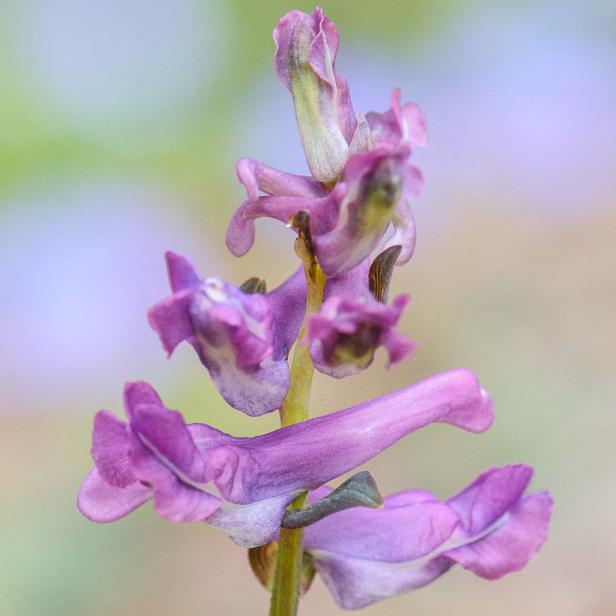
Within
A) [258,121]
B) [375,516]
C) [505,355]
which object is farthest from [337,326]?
[258,121]

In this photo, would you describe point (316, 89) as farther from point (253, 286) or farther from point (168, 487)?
point (168, 487)

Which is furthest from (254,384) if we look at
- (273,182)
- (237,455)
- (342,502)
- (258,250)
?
(258,250)

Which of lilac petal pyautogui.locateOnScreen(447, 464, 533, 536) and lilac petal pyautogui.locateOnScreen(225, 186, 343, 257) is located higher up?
lilac petal pyautogui.locateOnScreen(225, 186, 343, 257)

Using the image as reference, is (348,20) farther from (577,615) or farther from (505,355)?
(577,615)

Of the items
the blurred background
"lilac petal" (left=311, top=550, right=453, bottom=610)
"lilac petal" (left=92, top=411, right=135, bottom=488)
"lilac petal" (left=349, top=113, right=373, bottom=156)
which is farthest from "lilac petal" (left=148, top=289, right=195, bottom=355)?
the blurred background

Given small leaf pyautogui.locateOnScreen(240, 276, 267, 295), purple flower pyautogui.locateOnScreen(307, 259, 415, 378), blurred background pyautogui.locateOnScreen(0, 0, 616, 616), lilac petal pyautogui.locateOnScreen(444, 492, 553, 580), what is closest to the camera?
purple flower pyautogui.locateOnScreen(307, 259, 415, 378)

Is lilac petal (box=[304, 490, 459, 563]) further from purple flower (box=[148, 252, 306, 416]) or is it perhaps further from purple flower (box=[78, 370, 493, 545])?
purple flower (box=[148, 252, 306, 416])
